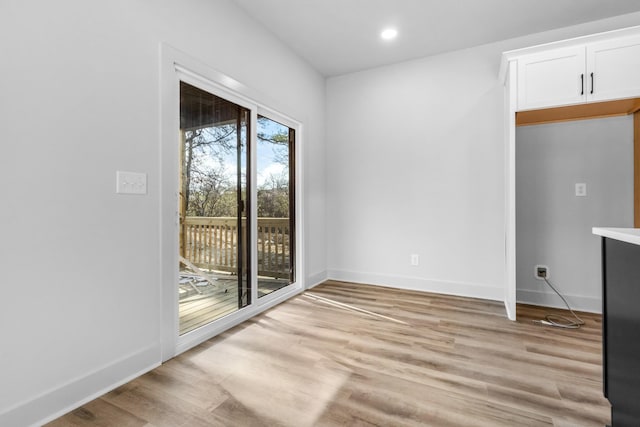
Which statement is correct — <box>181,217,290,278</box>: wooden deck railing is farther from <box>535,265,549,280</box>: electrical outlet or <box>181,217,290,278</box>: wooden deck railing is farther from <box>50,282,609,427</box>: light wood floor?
<box>535,265,549,280</box>: electrical outlet

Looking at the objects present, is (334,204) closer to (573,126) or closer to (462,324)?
(462,324)

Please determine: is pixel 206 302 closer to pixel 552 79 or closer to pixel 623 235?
pixel 623 235

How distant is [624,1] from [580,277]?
7.83ft

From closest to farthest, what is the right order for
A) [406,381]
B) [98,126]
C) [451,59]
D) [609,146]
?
[98,126] → [406,381] → [609,146] → [451,59]

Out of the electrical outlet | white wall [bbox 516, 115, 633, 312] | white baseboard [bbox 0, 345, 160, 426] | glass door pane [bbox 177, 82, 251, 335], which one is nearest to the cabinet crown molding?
white wall [bbox 516, 115, 633, 312]

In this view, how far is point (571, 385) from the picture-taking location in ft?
5.63

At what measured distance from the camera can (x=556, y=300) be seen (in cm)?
302

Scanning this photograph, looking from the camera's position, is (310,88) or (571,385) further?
(310,88)

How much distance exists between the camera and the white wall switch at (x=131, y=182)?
174 cm

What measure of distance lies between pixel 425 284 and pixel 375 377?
6.58 ft

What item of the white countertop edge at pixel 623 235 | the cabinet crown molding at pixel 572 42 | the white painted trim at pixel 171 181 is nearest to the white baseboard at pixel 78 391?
the white painted trim at pixel 171 181

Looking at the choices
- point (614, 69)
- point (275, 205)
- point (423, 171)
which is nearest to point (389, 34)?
point (423, 171)

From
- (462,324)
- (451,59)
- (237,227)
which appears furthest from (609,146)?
(237,227)

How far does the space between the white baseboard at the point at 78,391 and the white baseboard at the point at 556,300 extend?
3.31m
